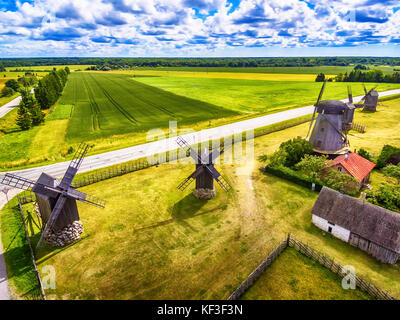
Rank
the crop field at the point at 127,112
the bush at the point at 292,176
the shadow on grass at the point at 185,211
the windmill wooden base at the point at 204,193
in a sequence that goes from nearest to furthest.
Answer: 1. the shadow on grass at the point at 185,211
2. the windmill wooden base at the point at 204,193
3. the bush at the point at 292,176
4. the crop field at the point at 127,112

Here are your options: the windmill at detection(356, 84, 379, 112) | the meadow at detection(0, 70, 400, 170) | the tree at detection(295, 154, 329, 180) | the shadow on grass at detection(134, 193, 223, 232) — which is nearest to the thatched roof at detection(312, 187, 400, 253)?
the tree at detection(295, 154, 329, 180)

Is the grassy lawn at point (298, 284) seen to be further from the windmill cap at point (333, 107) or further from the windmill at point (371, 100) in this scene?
the windmill at point (371, 100)

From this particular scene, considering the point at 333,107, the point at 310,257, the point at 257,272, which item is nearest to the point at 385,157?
the point at 333,107

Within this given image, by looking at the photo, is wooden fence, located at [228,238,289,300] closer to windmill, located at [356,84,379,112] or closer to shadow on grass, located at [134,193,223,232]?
shadow on grass, located at [134,193,223,232]

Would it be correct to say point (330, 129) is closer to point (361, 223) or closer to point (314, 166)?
point (314, 166)

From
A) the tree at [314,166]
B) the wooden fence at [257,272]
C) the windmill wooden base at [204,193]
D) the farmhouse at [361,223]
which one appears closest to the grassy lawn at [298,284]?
the wooden fence at [257,272]

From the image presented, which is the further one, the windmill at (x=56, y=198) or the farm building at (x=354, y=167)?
the farm building at (x=354, y=167)
